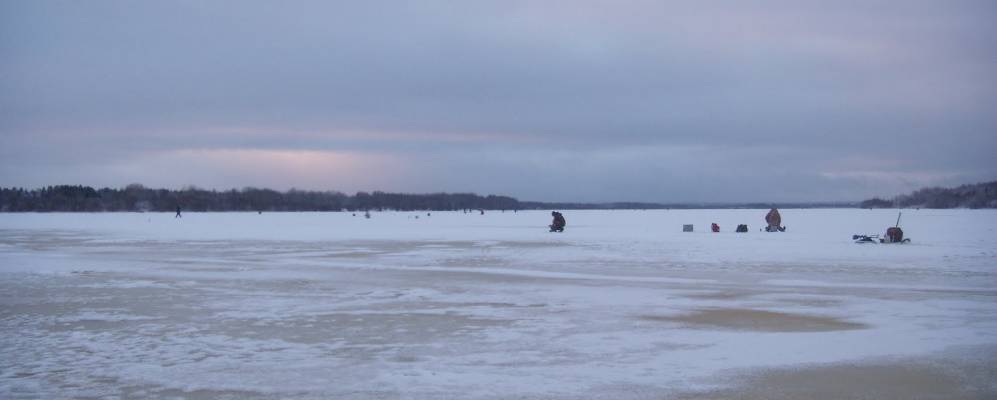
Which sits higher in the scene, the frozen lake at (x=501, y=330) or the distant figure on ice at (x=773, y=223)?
the distant figure on ice at (x=773, y=223)

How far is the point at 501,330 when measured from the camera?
9.16 metres

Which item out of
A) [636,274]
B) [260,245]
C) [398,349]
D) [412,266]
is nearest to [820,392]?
[398,349]

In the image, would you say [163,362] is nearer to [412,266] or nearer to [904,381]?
[904,381]

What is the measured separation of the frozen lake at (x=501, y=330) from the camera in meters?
6.55

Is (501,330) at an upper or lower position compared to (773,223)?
lower

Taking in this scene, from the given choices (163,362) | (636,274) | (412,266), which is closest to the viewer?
(163,362)

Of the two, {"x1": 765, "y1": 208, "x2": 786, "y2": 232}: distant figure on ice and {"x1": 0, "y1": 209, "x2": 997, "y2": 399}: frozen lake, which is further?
{"x1": 765, "y1": 208, "x2": 786, "y2": 232}: distant figure on ice

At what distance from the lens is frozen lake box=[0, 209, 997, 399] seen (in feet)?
21.5

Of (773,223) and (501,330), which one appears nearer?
(501,330)

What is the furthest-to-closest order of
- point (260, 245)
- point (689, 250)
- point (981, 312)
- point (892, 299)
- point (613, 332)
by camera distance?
point (260, 245) < point (689, 250) < point (892, 299) < point (981, 312) < point (613, 332)

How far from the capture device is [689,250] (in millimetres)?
23000

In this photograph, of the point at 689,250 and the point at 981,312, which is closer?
the point at 981,312

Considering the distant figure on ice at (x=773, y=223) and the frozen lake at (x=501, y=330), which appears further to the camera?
the distant figure on ice at (x=773, y=223)

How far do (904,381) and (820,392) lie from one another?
89 centimetres
